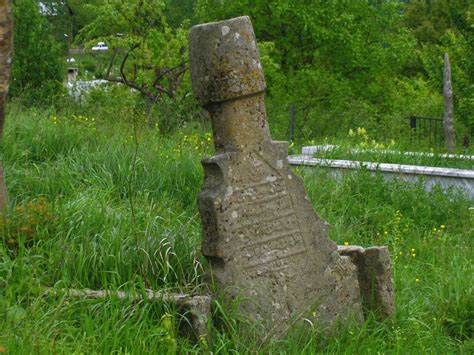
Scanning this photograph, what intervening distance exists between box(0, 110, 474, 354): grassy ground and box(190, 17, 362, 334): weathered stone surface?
21 centimetres

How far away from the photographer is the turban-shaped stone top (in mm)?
5125

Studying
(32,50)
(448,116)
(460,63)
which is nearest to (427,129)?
(460,63)

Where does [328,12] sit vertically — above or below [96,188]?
above

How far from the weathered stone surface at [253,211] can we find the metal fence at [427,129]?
9.36m

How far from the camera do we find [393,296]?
5.53 m

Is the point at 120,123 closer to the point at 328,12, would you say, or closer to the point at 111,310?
the point at 111,310

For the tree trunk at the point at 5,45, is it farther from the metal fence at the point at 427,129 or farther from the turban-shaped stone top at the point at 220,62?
the metal fence at the point at 427,129

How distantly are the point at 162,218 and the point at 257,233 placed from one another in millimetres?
1116

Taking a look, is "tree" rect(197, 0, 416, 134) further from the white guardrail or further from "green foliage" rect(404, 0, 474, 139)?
the white guardrail

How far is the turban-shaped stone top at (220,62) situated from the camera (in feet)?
16.8

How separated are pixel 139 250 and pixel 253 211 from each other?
2.32ft

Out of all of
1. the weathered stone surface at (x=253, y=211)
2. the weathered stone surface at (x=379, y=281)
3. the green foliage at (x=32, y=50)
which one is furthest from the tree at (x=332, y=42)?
the weathered stone surface at (x=253, y=211)

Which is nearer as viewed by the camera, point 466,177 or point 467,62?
point 466,177

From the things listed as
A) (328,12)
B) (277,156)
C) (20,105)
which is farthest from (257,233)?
(328,12)
